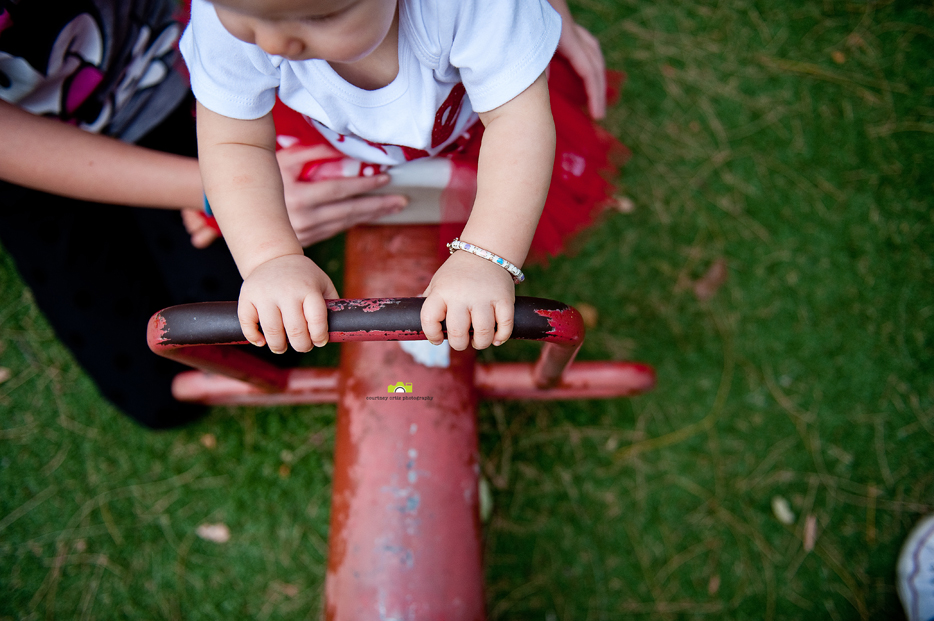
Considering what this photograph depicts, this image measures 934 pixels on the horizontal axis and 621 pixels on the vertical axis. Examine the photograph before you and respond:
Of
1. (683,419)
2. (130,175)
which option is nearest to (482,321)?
(130,175)

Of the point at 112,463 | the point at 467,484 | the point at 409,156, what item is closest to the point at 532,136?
the point at 409,156

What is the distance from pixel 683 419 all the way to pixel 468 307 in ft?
3.41

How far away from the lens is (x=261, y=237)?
693 mm

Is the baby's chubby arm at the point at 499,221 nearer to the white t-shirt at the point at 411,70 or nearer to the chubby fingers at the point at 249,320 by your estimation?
the white t-shirt at the point at 411,70

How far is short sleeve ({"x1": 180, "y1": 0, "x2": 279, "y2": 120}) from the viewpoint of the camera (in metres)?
0.68

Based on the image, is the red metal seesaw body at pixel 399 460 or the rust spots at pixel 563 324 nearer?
the rust spots at pixel 563 324

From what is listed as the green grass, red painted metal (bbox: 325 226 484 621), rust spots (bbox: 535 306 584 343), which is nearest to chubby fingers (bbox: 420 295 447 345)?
rust spots (bbox: 535 306 584 343)

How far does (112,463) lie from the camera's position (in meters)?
1.41

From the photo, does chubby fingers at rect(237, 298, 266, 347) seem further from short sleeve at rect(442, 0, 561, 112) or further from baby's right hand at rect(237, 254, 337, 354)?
short sleeve at rect(442, 0, 561, 112)

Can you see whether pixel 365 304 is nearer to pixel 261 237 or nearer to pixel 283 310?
pixel 283 310

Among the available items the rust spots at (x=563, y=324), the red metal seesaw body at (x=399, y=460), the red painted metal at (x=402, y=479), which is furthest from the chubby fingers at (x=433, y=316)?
the red painted metal at (x=402, y=479)

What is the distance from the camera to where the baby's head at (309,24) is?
0.50m

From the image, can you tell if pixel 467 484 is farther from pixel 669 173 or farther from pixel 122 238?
pixel 669 173

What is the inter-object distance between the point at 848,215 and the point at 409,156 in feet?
4.40
